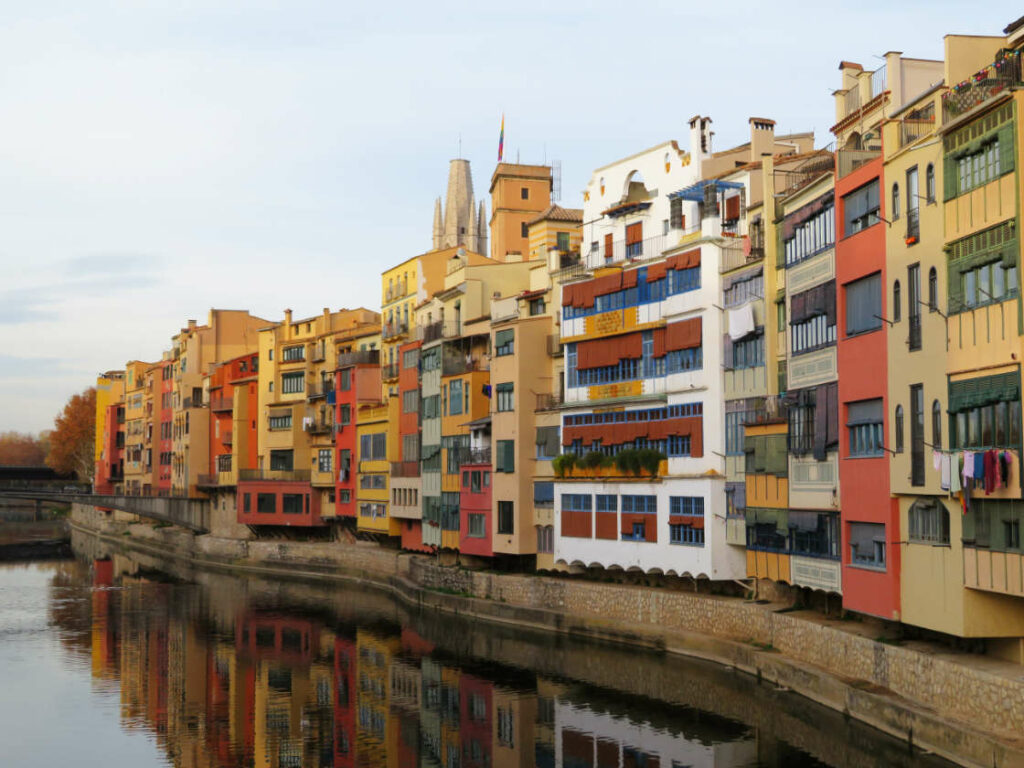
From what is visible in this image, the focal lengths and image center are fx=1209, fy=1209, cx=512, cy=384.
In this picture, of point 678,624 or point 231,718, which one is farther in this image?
point 678,624

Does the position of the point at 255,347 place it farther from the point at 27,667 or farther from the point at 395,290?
the point at 27,667

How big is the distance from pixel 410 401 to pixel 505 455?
1528cm

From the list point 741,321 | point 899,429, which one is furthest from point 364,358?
point 899,429

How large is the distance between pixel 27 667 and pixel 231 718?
13853 mm

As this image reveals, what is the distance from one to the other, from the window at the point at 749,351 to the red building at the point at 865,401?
6715 millimetres

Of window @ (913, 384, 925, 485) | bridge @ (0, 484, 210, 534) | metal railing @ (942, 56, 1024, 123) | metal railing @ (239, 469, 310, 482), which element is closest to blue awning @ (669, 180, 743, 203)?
metal railing @ (942, 56, 1024, 123)

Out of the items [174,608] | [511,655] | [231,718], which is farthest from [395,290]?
[231,718]

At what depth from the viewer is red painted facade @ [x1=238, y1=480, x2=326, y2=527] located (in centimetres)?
8644

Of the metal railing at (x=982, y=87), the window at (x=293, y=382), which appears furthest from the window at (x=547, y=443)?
the window at (x=293, y=382)

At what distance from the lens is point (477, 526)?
5950 cm

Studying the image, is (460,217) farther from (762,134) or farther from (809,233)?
(809,233)

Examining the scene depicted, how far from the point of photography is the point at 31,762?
3478 cm

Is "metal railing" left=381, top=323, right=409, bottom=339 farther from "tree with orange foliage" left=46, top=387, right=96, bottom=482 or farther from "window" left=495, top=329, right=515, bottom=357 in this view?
"tree with orange foliage" left=46, top=387, right=96, bottom=482

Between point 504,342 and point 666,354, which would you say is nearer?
point 666,354
